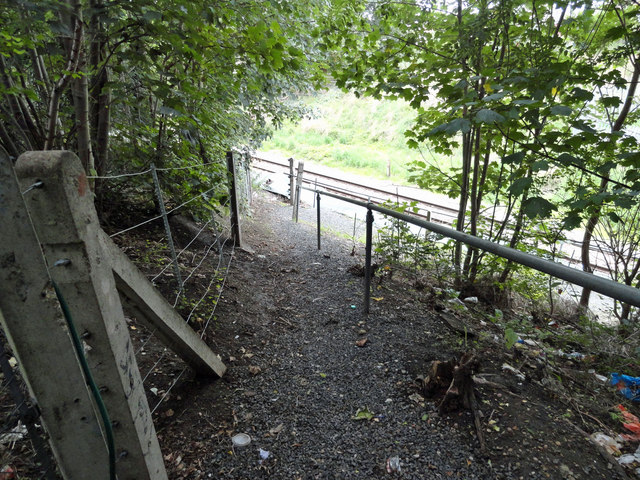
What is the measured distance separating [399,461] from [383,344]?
0.98 m

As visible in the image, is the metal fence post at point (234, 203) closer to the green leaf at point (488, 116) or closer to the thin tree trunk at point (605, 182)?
the green leaf at point (488, 116)

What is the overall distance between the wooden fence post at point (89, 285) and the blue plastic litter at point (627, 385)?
2770 millimetres

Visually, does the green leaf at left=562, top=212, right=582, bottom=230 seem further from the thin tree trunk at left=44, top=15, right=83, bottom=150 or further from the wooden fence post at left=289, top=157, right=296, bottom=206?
the wooden fence post at left=289, top=157, right=296, bottom=206

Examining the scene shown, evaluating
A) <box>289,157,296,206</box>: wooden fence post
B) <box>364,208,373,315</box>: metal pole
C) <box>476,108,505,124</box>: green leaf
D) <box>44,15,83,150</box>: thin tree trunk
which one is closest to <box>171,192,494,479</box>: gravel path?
<box>364,208,373,315</box>: metal pole

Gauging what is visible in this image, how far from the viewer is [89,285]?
98 centimetres

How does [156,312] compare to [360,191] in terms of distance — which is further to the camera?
[360,191]

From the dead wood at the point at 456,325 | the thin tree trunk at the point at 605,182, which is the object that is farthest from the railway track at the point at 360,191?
the dead wood at the point at 456,325

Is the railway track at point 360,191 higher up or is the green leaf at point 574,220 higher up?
the green leaf at point 574,220

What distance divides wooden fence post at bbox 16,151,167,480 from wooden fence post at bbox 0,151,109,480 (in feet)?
0.20

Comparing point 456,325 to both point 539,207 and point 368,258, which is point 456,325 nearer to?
point 368,258

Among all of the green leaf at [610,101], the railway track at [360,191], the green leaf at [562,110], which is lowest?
the railway track at [360,191]

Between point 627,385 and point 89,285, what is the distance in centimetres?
313

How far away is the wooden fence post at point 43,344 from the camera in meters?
0.79

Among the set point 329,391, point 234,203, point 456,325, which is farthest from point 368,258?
point 234,203
